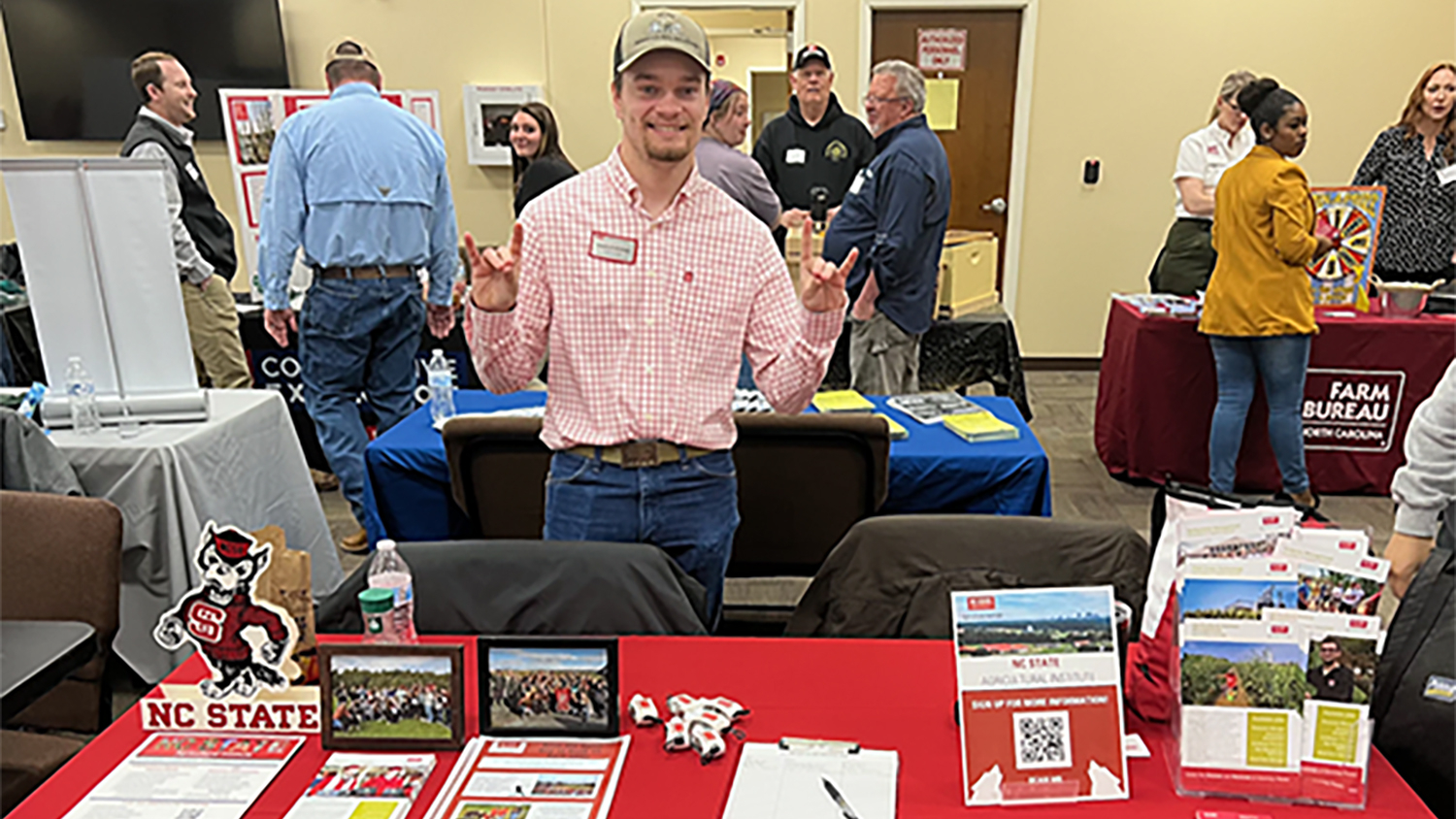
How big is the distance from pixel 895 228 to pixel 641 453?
6.26 ft

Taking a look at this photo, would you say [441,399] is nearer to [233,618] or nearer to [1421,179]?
[233,618]

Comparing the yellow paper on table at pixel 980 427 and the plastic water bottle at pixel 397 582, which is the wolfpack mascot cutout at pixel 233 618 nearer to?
the plastic water bottle at pixel 397 582

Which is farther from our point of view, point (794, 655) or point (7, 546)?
point (7, 546)

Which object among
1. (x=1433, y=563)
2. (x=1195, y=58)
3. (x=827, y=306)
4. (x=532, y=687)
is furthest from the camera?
(x=1195, y=58)

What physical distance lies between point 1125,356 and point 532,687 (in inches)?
131

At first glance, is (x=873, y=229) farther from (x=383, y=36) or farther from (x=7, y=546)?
(x=383, y=36)

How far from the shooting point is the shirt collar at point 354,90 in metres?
3.21

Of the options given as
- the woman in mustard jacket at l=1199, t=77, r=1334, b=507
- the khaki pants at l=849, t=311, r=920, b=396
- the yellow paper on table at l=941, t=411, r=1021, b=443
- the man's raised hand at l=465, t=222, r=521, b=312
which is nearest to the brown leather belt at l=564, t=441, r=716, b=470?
the man's raised hand at l=465, t=222, r=521, b=312

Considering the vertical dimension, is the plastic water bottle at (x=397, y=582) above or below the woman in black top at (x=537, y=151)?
below

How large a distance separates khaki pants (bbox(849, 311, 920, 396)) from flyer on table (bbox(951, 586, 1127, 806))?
2.55 m

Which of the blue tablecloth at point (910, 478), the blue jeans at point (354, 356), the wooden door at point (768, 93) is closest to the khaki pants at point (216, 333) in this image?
the blue jeans at point (354, 356)

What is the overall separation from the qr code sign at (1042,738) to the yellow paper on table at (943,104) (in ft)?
16.8

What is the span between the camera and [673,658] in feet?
4.47

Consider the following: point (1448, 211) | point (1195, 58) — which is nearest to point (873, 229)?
point (1448, 211)
